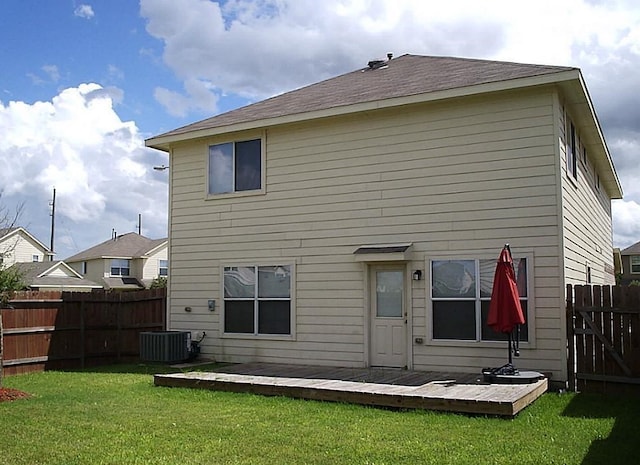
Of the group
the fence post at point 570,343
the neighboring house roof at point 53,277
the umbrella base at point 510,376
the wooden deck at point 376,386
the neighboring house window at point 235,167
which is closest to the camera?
the wooden deck at point 376,386

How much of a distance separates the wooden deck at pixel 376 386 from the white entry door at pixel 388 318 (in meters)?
0.34

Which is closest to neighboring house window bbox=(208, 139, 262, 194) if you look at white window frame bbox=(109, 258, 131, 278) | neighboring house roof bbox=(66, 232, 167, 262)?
neighboring house roof bbox=(66, 232, 167, 262)

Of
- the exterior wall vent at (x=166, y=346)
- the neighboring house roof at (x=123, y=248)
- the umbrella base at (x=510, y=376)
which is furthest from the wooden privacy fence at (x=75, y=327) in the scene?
the neighboring house roof at (x=123, y=248)

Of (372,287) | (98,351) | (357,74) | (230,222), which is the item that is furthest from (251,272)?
(357,74)

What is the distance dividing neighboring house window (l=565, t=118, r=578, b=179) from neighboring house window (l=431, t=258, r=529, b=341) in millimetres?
2205

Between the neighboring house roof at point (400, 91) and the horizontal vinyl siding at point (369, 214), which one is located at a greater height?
the neighboring house roof at point (400, 91)

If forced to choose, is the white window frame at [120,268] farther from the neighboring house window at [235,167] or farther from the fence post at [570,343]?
the fence post at [570,343]

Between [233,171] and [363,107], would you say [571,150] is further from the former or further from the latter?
[233,171]

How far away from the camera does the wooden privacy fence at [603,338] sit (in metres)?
9.56

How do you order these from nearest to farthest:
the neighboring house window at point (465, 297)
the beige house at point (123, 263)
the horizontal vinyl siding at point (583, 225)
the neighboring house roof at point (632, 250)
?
the neighboring house window at point (465, 297), the horizontal vinyl siding at point (583, 225), the beige house at point (123, 263), the neighboring house roof at point (632, 250)

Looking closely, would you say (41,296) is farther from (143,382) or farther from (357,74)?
(357,74)

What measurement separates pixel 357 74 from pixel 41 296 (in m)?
8.20

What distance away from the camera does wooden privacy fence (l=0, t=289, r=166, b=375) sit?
42.7 ft

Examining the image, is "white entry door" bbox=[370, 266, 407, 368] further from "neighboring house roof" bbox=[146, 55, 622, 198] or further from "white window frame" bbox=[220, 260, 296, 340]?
"neighboring house roof" bbox=[146, 55, 622, 198]
